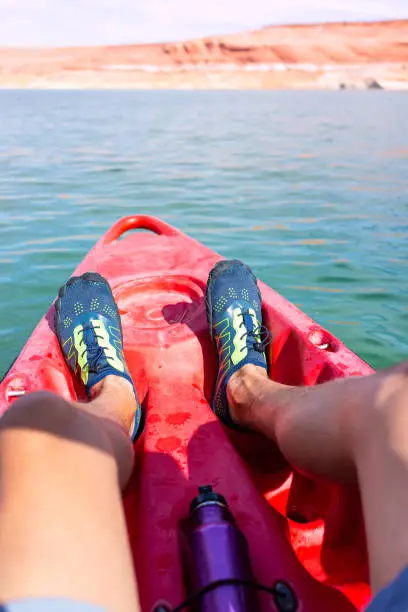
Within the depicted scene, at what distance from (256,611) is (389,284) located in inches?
137

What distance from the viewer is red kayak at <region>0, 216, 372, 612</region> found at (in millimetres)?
1475

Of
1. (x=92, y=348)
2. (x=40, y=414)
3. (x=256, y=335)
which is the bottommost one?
(x=256, y=335)

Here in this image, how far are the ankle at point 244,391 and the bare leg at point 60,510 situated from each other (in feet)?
2.29

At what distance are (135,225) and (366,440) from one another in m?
2.95

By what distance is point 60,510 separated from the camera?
3.61ft

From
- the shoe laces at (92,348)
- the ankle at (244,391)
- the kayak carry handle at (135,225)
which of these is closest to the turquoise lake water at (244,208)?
the kayak carry handle at (135,225)

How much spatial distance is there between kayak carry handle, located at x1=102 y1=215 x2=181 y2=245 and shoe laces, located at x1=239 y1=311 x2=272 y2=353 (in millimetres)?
1430

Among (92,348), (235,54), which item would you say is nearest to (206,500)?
(92,348)

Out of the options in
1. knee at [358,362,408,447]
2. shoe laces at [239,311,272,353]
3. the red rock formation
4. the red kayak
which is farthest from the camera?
the red rock formation

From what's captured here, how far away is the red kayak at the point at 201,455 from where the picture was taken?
1475 millimetres

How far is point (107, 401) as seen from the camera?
190 centimetres

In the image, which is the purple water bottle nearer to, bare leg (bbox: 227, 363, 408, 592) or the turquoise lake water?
bare leg (bbox: 227, 363, 408, 592)

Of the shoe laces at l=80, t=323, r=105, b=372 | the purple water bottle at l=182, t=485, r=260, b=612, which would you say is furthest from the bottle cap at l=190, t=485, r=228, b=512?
the shoe laces at l=80, t=323, r=105, b=372

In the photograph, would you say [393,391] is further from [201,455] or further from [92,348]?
[92,348]
